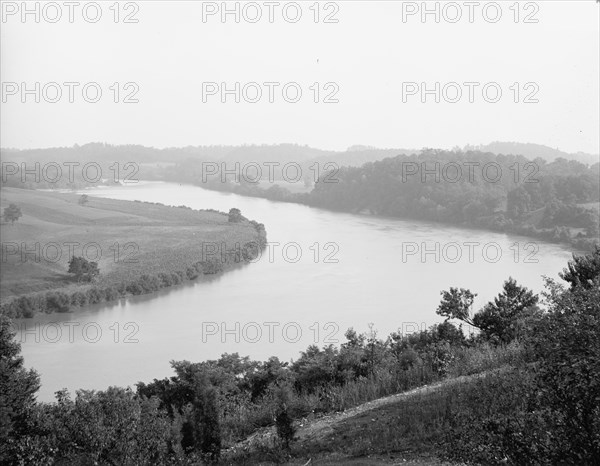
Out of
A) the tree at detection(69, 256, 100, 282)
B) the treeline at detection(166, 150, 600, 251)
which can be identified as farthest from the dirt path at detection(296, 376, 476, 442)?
the treeline at detection(166, 150, 600, 251)

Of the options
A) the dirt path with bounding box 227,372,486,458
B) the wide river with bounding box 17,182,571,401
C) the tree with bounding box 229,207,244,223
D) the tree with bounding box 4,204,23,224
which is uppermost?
the tree with bounding box 4,204,23,224

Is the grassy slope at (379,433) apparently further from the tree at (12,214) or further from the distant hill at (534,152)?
the distant hill at (534,152)

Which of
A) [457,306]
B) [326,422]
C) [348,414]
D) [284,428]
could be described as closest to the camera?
[284,428]

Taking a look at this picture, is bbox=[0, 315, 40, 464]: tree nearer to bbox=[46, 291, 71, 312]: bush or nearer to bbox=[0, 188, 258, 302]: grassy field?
bbox=[46, 291, 71, 312]: bush

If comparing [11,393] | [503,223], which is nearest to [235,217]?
[503,223]

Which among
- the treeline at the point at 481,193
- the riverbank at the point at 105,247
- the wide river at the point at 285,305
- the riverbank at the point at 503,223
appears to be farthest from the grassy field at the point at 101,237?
the treeline at the point at 481,193

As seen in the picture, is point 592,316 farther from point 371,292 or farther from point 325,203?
point 325,203

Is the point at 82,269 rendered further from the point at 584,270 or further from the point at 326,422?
the point at 326,422
